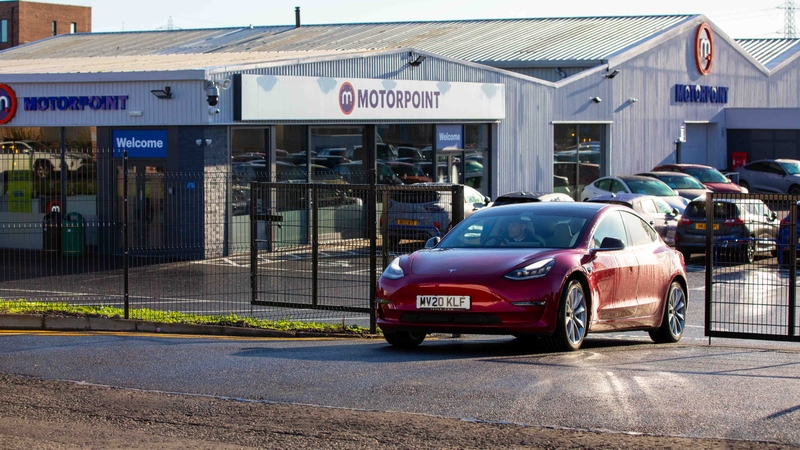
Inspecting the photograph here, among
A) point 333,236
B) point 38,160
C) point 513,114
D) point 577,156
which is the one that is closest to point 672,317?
point 333,236

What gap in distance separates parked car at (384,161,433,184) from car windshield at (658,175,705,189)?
8.29 metres

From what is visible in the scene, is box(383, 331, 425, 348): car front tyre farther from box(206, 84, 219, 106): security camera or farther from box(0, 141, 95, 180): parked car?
box(206, 84, 219, 106): security camera

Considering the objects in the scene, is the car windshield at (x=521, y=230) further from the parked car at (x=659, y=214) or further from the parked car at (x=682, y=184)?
the parked car at (x=682, y=184)

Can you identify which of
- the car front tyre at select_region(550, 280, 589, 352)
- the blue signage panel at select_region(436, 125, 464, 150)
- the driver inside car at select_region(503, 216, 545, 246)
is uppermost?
the blue signage panel at select_region(436, 125, 464, 150)

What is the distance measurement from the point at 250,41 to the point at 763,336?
106 feet

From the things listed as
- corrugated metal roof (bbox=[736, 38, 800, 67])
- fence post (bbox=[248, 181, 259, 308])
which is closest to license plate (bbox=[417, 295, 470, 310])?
fence post (bbox=[248, 181, 259, 308])

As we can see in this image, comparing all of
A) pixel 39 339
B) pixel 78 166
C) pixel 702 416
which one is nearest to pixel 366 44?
pixel 78 166

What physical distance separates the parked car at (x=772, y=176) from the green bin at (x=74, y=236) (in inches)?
1087

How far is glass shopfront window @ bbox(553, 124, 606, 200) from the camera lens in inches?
1426

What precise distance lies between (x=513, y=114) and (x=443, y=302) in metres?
24.0

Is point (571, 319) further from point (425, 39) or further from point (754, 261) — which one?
point (425, 39)

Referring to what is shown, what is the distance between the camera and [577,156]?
122ft

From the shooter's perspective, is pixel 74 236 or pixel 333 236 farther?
pixel 74 236

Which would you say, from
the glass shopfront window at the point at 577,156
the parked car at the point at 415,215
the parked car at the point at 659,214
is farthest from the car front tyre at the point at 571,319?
the glass shopfront window at the point at 577,156
